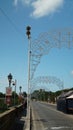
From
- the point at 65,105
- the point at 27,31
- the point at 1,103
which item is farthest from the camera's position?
the point at 65,105

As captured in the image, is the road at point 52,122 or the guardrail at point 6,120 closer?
the guardrail at point 6,120

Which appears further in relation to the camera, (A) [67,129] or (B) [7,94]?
(B) [7,94]

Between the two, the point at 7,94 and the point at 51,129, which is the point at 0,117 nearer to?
the point at 51,129

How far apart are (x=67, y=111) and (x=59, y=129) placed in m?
24.2

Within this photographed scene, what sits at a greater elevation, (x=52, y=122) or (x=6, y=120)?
(x=52, y=122)

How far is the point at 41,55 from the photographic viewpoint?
3347cm

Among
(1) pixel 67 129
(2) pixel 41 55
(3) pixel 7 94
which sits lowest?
(1) pixel 67 129

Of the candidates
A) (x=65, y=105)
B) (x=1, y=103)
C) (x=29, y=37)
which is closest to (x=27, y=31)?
(x=29, y=37)

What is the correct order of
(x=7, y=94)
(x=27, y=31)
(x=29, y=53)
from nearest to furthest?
(x=7, y=94) → (x=27, y=31) → (x=29, y=53)

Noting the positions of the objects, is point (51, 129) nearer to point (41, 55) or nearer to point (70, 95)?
point (41, 55)

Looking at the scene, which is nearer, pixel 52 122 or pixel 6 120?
pixel 6 120

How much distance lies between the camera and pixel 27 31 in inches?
1256

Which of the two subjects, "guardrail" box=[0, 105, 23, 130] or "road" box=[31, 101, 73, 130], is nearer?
"guardrail" box=[0, 105, 23, 130]

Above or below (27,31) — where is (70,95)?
below
